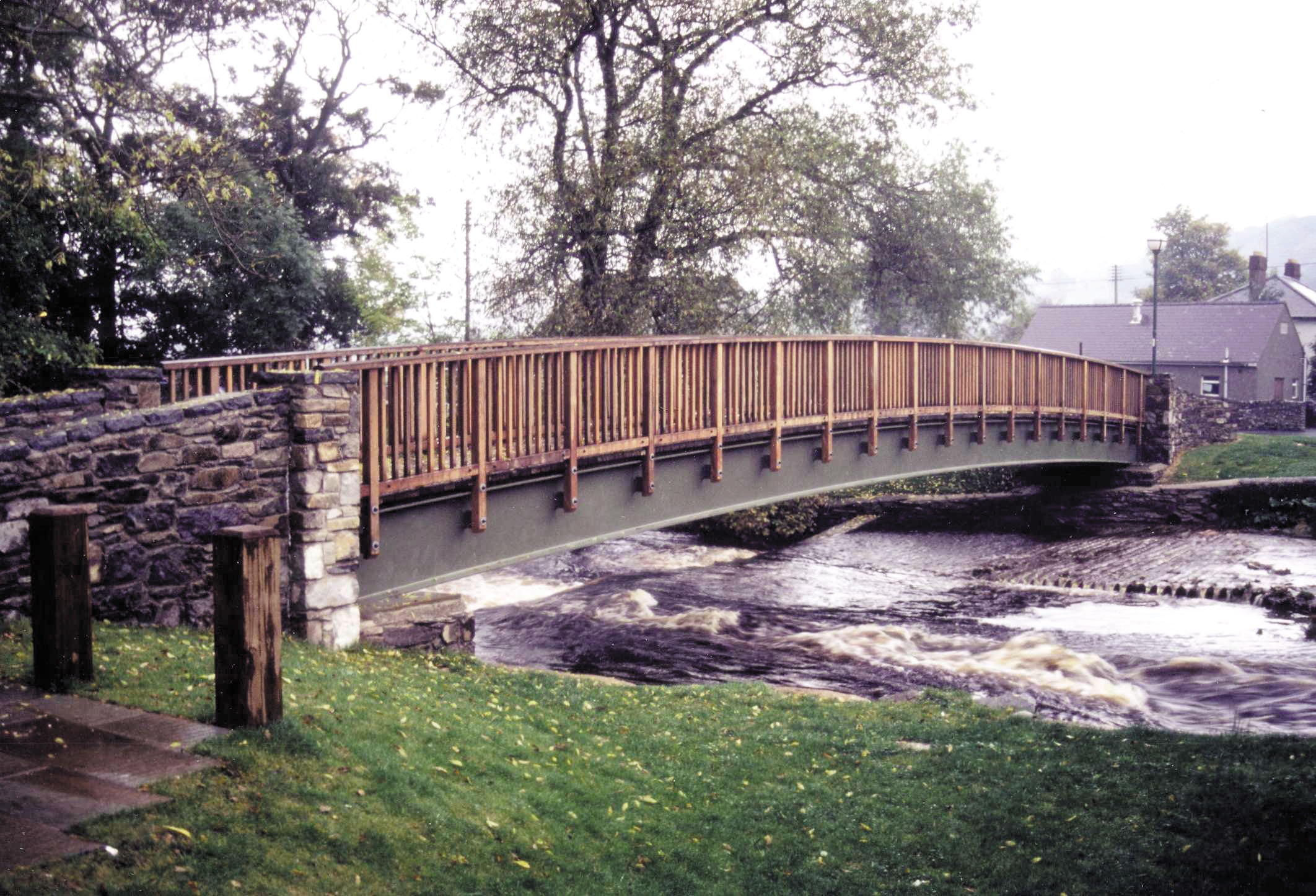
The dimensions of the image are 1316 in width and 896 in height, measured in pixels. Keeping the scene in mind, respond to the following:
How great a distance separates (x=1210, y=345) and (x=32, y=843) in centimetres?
5355

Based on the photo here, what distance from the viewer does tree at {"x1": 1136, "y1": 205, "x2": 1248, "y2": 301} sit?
6831cm

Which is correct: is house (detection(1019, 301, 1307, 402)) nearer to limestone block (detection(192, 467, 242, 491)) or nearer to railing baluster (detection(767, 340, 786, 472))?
railing baluster (detection(767, 340, 786, 472))

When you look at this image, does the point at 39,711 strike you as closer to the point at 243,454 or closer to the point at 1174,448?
the point at 243,454

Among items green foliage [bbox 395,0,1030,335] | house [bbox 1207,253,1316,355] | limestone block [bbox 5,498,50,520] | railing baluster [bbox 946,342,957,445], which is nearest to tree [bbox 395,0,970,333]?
green foliage [bbox 395,0,1030,335]

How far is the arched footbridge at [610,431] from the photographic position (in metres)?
11.2

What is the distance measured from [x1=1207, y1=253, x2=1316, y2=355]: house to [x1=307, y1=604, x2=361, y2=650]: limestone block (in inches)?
2080

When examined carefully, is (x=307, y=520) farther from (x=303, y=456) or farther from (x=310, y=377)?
(x=310, y=377)

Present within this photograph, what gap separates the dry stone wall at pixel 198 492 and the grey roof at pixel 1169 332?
147 feet

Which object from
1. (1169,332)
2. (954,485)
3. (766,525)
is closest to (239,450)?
(766,525)

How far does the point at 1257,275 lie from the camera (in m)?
60.2

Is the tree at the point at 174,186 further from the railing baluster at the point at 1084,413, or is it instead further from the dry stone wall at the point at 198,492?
the railing baluster at the point at 1084,413

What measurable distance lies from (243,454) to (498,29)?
15341mm

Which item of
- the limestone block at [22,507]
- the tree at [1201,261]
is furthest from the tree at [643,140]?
the tree at [1201,261]

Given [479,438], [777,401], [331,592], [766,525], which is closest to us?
[331,592]
